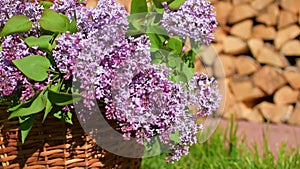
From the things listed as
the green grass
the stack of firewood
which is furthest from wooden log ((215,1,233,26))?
the green grass

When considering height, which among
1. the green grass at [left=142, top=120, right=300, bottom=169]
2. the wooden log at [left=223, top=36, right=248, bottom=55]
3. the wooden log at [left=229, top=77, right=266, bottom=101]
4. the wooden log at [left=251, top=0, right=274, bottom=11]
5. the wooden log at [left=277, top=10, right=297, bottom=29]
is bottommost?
the green grass at [left=142, top=120, right=300, bottom=169]

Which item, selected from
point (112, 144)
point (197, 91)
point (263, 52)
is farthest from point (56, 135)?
point (263, 52)

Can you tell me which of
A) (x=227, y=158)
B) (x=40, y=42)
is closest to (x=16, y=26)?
(x=40, y=42)

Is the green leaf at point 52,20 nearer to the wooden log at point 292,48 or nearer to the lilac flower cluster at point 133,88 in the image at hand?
the lilac flower cluster at point 133,88

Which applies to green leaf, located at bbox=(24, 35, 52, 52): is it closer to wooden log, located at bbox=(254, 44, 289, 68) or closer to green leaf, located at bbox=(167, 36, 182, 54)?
green leaf, located at bbox=(167, 36, 182, 54)

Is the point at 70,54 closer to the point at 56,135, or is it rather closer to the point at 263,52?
→ the point at 56,135

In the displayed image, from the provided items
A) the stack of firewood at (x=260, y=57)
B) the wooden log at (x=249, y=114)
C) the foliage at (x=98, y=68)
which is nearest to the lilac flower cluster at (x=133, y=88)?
the foliage at (x=98, y=68)
